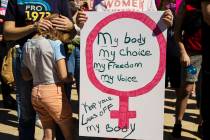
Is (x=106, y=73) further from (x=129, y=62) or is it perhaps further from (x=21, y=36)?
(x=21, y=36)

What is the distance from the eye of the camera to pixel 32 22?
360 cm

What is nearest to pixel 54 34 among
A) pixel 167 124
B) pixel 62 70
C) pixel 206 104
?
pixel 62 70

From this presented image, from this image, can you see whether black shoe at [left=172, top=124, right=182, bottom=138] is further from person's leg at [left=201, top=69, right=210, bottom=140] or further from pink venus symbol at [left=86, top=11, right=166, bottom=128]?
person's leg at [left=201, top=69, right=210, bottom=140]

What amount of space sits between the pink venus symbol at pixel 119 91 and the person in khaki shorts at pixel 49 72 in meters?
0.21

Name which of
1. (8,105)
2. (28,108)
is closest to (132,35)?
(28,108)

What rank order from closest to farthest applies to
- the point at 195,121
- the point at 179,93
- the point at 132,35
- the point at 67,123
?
1. the point at 132,35
2. the point at 67,123
3. the point at 179,93
4. the point at 195,121

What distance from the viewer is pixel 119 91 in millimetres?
3539

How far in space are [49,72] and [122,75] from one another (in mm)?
534

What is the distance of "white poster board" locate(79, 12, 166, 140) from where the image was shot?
11.3 ft

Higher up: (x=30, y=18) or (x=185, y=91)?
(x=30, y=18)

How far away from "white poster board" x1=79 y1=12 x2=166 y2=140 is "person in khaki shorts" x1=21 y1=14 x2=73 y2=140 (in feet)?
0.56

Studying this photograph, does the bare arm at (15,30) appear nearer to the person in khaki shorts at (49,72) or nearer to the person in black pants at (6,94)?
the person in khaki shorts at (49,72)

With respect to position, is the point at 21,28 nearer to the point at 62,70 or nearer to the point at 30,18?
the point at 30,18

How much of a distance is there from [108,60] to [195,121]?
2.47 metres
